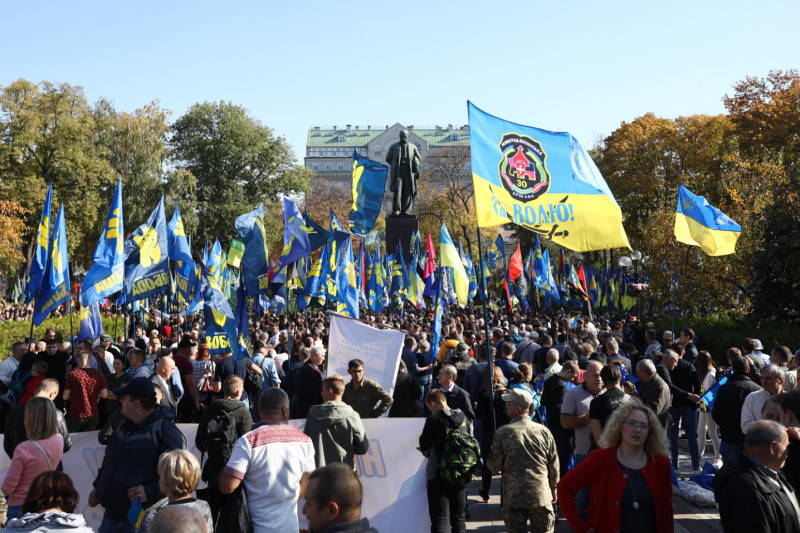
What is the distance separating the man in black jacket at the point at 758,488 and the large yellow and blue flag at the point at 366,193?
11.5 meters

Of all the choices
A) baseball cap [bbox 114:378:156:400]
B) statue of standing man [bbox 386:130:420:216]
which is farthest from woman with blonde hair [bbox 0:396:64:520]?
statue of standing man [bbox 386:130:420:216]

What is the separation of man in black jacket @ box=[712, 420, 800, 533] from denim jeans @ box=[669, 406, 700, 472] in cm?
637

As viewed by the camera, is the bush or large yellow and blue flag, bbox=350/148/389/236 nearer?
large yellow and blue flag, bbox=350/148/389/236

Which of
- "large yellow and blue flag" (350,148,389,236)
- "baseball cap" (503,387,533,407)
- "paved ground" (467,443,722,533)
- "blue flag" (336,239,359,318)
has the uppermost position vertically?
"large yellow and blue flag" (350,148,389,236)

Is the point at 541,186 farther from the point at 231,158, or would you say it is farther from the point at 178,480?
the point at 231,158

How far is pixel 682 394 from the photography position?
33.2ft

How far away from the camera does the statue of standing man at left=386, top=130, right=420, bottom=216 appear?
112 ft

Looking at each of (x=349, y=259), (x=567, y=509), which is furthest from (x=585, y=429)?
(x=349, y=259)

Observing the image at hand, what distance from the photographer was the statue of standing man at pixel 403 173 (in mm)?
34188

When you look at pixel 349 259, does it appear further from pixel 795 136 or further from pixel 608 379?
pixel 795 136

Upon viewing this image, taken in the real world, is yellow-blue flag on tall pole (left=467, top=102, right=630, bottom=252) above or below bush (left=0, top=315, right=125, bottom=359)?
above

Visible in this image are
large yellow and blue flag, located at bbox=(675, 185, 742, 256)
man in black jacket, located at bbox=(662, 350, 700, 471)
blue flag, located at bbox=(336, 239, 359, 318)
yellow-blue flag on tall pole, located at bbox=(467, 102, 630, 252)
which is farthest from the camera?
blue flag, located at bbox=(336, 239, 359, 318)

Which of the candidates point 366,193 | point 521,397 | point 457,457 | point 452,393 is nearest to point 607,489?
point 521,397

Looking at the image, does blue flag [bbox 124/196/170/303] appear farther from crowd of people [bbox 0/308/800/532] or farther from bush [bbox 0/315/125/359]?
bush [bbox 0/315/125/359]
